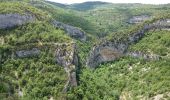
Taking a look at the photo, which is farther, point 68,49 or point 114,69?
point 114,69

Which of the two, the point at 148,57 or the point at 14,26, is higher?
the point at 14,26

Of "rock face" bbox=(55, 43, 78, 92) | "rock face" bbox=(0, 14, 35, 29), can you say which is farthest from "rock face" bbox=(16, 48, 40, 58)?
"rock face" bbox=(0, 14, 35, 29)

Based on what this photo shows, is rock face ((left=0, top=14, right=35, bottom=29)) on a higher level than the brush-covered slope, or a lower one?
higher

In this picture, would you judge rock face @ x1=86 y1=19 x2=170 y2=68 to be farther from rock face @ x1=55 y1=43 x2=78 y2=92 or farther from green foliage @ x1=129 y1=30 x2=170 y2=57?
rock face @ x1=55 y1=43 x2=78 y2=92

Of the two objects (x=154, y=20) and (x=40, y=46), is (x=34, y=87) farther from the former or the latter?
(x=154, y=20)

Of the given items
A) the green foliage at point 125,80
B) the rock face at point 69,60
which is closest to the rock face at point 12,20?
the rock face at point 69,60

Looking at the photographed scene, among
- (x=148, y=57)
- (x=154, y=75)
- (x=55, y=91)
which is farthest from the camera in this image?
Answer: (x=148, y=57)

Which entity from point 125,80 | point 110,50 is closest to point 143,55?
point 125,80

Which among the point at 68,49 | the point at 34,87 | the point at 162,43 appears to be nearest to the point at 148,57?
the point at 162,43
